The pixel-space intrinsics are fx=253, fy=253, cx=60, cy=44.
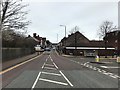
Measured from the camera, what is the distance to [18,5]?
32.2 meters

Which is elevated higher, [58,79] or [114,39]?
[114,39]

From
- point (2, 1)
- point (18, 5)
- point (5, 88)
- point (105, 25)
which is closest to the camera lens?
point (5, 88)

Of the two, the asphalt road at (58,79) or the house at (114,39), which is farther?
the house at (114,39)

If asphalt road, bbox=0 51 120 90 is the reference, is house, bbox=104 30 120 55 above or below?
above

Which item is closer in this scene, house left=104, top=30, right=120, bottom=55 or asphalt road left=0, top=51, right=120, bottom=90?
asphalt road left=0, top=51, right=120, bottom=90

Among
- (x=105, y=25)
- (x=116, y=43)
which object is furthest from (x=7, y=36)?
(x=116, y=43)

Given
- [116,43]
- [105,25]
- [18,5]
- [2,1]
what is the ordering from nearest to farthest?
[2,1]
[18,5]
[105,25]
[116,43]

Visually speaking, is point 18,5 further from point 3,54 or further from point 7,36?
point 3,54

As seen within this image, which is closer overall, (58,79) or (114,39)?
(58,79)

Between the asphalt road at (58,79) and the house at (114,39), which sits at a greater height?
the house at (114,39)

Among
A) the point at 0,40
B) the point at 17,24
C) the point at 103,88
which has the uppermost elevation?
the point at 17,24

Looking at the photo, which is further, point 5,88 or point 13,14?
point 13,14

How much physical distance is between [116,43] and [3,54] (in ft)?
268

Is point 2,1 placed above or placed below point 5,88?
above
